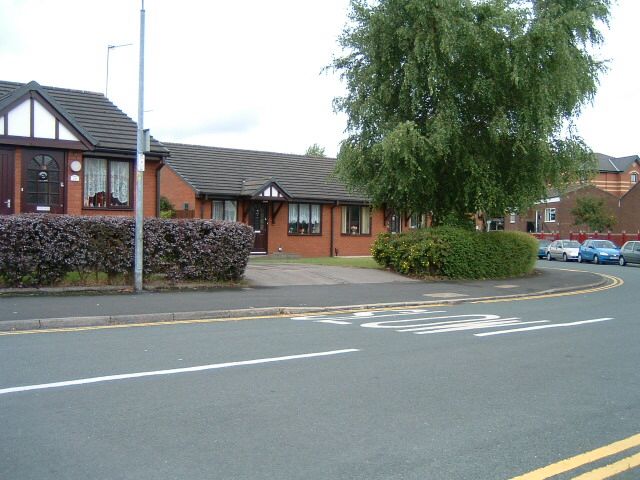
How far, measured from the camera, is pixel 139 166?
52.0ft

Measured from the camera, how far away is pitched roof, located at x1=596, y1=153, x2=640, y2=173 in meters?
82.4

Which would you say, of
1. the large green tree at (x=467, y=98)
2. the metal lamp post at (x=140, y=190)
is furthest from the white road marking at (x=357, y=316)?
the large green tree at (x=467, y=98)

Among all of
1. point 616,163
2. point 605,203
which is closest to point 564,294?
point 605,203

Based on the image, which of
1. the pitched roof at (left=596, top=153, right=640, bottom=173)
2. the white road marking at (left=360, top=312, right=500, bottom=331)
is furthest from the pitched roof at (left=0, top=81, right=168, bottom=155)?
the pitched roof at (left=596, top=153, right=640, bottom=173)

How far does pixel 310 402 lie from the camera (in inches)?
259

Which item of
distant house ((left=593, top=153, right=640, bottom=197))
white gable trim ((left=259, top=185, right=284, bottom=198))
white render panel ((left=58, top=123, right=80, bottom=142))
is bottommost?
white gable trim ((left=259, top=185, right=284, bottom=198))

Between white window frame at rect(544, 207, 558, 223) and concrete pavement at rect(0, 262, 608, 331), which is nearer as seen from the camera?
concrete pavement at rect(0, 262, 608, 331)

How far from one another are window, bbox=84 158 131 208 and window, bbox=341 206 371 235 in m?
14.4

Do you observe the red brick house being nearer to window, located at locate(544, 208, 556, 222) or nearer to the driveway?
the driveway

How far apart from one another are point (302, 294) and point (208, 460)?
11927 millimetres

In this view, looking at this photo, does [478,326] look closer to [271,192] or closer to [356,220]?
[271,192]

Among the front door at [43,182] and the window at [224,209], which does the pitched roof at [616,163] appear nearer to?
the window at [224,209]

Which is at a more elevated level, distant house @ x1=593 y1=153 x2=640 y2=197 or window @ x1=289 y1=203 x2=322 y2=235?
distant house @ x1=593 y1=153 x2=640 y2=197

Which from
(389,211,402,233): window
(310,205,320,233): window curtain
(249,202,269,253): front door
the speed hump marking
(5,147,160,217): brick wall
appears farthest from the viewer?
(389,211,402,233): window
